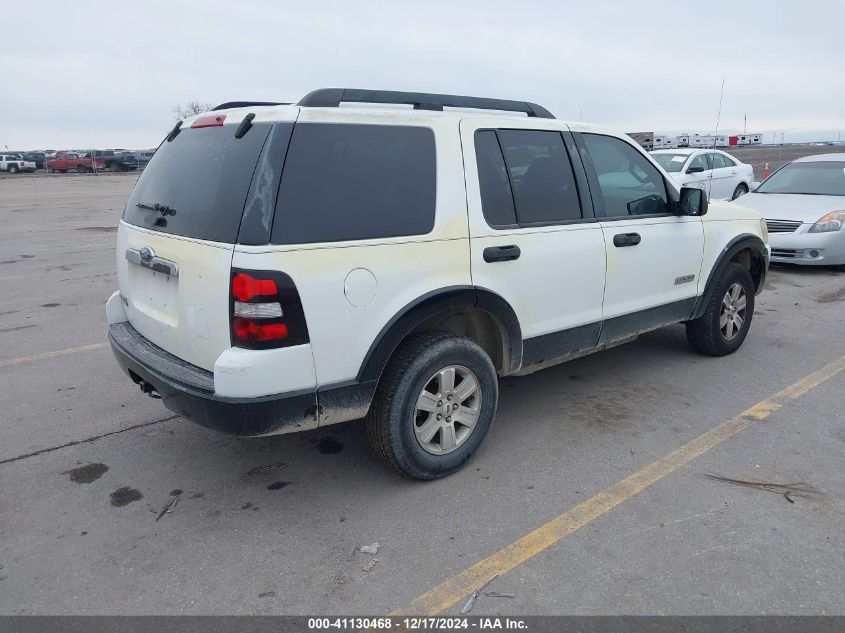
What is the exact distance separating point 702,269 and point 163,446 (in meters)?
3.99

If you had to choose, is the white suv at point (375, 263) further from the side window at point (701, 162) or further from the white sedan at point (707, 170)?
the side window at point (701, 162)

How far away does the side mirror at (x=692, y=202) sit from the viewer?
15.4 feet

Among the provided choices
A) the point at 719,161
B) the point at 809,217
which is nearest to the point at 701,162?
the point at 719,161

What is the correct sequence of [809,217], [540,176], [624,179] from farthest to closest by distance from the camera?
1. [809,217]
2. [624,179]
3. [540,176]

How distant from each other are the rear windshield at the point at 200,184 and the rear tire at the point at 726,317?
381 cm

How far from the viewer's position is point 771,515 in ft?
10.5

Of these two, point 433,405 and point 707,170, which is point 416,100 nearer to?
point 433,405

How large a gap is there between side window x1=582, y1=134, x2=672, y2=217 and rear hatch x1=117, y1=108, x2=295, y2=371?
221cm

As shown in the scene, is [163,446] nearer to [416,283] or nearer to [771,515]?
[416,283]

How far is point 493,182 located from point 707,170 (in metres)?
13.2

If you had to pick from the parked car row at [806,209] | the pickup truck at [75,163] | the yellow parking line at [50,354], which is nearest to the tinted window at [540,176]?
the yellow parking line at [50,354]

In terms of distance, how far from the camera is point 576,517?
127 inches

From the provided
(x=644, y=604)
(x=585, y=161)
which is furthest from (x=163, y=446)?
(x=585, y=161)
